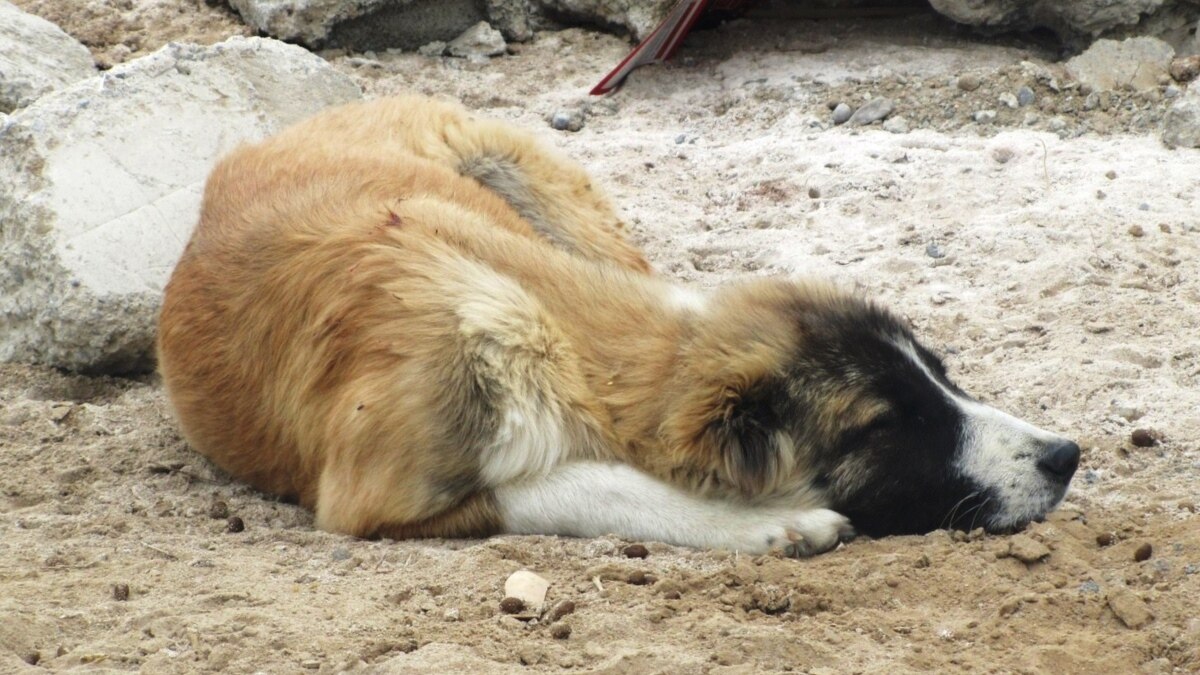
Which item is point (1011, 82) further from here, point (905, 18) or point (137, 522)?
point (137, 522)

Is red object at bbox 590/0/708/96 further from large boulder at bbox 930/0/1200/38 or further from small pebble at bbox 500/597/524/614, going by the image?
small pebble at bbox 500/597/524/614

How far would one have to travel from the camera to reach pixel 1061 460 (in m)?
4.45

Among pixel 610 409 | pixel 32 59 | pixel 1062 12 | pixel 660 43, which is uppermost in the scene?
pixel 1062 12

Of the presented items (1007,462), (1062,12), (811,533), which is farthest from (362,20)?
(1007,462)

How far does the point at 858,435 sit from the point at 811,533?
37cm

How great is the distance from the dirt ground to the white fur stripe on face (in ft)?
0.52

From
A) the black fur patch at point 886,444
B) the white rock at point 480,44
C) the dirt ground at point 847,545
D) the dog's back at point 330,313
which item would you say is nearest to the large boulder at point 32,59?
the dirt ground at point 847,545

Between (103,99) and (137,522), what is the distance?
296 centimetres

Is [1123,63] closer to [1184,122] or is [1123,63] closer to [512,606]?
[1184,122]

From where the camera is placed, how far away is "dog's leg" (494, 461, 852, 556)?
455cm

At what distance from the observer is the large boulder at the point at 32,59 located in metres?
8.27

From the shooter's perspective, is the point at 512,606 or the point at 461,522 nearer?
the point at 512,606

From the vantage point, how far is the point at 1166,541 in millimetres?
4168

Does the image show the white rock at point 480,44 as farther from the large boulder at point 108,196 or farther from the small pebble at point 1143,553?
the small pebble at point 1143,553
